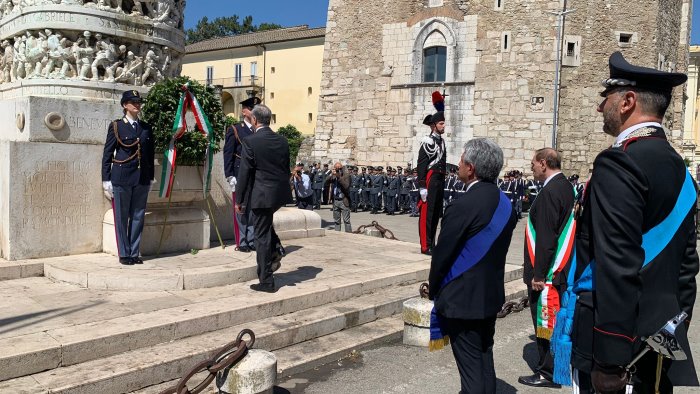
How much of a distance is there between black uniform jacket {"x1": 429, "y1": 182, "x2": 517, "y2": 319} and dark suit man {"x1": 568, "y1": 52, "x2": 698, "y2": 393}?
2.39ft

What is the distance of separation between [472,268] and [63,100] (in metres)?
4.99

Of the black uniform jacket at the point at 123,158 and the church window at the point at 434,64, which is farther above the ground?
the church window at the point at 434,64

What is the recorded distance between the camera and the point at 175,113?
21.2ft

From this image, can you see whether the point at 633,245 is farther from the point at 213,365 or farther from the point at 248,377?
the point at 213,365

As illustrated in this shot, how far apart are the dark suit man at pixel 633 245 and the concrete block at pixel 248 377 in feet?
6.25

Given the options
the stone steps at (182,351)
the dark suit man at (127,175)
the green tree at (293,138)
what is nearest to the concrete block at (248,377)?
the stone steps at (182,351)

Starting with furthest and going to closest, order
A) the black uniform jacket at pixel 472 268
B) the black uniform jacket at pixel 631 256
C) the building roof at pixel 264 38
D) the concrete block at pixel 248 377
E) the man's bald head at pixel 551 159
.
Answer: the building roof at pixel 264 38 < the man's bald head at pixel 551 159 < the concrete block at pixel 248 377 < the black uniform jacket at pixel 472 268 < the black uniform jacket at pixel 631 256

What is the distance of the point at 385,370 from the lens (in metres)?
4.61

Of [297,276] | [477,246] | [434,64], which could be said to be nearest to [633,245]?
[477,246]

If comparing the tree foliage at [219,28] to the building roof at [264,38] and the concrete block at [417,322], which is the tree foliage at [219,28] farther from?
the concrete block at [417,322]

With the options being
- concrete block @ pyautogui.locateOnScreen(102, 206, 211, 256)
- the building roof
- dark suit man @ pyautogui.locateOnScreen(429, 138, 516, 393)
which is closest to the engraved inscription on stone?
concrete block @ pyautogui.locateOnScreen(102, 206, 211, 256)

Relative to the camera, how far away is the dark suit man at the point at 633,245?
220cm

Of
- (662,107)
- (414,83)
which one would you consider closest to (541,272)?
(662,107)

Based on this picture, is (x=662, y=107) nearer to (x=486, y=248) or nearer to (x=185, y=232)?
(x=486, y=248)
